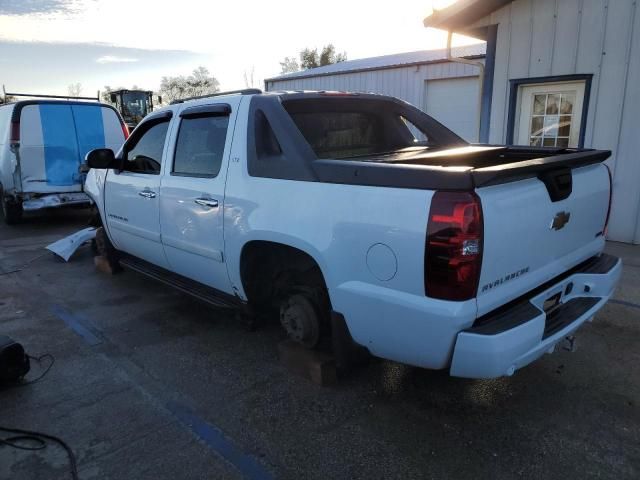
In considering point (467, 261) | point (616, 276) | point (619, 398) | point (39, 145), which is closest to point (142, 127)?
point (467, 261)

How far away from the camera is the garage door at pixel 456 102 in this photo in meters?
12.1

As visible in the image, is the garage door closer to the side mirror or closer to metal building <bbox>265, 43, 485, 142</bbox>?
metal building <bbox>265, 43, 485, 142</bbox>

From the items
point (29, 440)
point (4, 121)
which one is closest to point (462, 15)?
point (29, 440)

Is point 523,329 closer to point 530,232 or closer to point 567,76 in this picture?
point 530,232

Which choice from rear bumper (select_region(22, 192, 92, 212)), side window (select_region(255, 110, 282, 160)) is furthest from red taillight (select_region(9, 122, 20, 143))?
side window (select_region(255, 110, 282, 160))

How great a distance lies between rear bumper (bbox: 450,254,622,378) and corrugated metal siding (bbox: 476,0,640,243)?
4808mm

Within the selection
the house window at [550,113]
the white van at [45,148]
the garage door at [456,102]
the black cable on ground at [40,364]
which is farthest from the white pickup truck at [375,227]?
the garage door at [456,102]

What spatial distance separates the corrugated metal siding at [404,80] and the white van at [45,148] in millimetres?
8002

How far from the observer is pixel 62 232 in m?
8.67

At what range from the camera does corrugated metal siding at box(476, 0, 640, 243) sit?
6.80 metres

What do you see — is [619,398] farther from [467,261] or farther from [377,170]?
[377,170]

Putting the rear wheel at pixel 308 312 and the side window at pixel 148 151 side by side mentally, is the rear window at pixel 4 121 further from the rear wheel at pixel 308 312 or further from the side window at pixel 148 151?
the rear wheel at pixel 308 312

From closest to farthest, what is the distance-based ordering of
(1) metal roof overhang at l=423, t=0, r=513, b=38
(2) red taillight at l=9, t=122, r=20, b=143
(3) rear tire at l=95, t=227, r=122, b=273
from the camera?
1. (3) rear tire at l=95, t=227, r=122, b=273
2. (1) metal roof overhang at l=423, t=0, r=513, b=38
3. (2) red taillight at l=9, t=122, r=20, b=143

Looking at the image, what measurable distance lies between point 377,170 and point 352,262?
503mm
